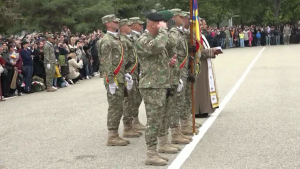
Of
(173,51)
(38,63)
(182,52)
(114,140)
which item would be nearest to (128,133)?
(114,140)

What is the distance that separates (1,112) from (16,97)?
359cm

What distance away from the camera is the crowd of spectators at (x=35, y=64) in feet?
55.8

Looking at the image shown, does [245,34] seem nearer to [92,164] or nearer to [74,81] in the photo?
[74,81]

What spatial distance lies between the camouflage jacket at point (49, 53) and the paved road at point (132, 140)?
8.33ft

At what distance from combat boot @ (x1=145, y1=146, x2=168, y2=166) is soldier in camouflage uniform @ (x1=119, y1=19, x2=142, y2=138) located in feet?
6.52

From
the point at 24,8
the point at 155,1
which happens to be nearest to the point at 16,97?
the point at 24,8

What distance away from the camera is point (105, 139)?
9.22 m

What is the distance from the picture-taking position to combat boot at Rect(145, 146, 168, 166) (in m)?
7.12

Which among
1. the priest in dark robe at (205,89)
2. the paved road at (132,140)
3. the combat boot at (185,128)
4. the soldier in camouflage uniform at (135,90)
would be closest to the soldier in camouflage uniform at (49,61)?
the paved road at (132,140)

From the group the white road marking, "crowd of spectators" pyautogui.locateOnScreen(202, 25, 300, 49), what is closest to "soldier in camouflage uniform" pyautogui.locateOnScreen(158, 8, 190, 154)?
the white road marking

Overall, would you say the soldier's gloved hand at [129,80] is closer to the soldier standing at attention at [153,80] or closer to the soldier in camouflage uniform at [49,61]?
the soldier standing at attention at [153,80]

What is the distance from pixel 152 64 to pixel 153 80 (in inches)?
8.4

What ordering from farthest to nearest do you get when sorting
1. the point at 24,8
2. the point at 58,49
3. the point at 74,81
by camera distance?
the point at 24,8, the point at 74,81, the point at 58,49

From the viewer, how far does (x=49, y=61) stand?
1825 centimetres
